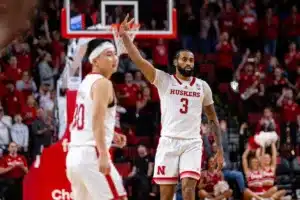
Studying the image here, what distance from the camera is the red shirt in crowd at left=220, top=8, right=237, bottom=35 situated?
18.4m

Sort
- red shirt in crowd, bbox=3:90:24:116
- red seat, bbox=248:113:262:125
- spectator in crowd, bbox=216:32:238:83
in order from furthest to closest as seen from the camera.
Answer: spectator in crowd, bbox=216:32:238:83 → red seat, bbox=248:113:262:125 → red shirt in crowd, bbox=3:90:24:116

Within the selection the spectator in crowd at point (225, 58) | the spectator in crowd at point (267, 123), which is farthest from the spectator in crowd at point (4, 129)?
the spectator in crowd at point (225, 58)

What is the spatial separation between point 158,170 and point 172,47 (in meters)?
10.4

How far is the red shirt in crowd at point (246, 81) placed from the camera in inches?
632

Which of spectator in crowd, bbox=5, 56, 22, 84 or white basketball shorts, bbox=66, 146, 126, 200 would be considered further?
spectator in crowd, bbox=5, 56, 22, 84

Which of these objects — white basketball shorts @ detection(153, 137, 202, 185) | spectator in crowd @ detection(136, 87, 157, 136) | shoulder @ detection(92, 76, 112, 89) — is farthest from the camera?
spectator in crowd @ detection(136, 87, 157, 136)

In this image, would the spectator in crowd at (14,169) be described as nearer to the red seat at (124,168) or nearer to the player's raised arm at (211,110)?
the red seat at (124,168)

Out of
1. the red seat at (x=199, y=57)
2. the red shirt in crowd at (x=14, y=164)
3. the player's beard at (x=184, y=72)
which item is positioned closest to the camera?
the player's beard at (x=184, y=72)

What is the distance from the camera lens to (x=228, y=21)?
60.4 feet

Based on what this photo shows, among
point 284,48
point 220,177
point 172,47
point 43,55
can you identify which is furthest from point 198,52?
point 220,177

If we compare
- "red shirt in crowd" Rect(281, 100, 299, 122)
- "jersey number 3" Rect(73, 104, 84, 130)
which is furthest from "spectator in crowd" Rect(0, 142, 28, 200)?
"jersey number 3" Rect(73, 104, 84, 130)

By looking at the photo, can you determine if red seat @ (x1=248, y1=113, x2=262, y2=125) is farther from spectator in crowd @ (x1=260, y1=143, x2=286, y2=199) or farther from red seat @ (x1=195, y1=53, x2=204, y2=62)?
spectator in crowd @ (x1=260, y1=143, x2=286, y2=199)

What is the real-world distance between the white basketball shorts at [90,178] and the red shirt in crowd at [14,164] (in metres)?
6.85

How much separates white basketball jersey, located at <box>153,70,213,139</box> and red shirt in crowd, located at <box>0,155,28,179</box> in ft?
17.6
